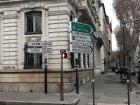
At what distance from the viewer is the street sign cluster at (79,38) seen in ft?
62.5

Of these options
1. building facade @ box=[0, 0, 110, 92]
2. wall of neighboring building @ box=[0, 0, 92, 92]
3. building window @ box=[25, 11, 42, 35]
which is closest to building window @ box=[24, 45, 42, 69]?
building facade @ box=[0, 0, 110, 92]

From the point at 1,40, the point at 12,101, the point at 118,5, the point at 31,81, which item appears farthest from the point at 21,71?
the point at 118,5

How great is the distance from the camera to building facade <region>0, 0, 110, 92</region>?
25.5m

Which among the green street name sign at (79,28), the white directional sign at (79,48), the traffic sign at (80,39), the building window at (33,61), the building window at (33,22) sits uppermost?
the building window at (33,22)

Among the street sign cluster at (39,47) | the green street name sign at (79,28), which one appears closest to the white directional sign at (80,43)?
the green street name sign at (79,28)

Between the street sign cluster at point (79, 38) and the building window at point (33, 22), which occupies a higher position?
the building window at point (33, 22)

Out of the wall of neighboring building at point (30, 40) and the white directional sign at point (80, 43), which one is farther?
the wall of neighboring building at point (30, 40)

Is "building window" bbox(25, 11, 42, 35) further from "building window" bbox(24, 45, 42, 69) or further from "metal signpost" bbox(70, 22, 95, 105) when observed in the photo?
"metal signpost" bbox(70, 22, 95, 105)

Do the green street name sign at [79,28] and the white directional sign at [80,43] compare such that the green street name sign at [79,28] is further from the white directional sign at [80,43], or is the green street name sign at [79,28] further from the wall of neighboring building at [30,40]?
the wall of neighboring building at [30,40]

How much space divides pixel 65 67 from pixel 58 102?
5.79 metres

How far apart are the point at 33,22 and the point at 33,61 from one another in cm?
266

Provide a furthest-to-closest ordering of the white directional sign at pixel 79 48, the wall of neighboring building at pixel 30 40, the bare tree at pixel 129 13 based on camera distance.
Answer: the bare tree at pixel 129 13, the wall of neighboring building at pixel 30 40, the white directional sign at pixel 79 48

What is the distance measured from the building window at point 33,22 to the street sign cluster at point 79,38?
752 cm

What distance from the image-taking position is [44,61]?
2566 cm
